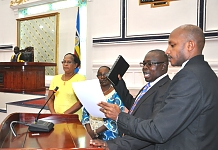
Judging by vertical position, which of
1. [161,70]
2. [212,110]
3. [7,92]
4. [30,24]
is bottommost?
[7,92]

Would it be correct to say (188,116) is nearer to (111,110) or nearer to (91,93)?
(111,110)

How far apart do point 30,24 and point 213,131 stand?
5924 mm

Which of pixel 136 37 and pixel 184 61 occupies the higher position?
pixel 136 37

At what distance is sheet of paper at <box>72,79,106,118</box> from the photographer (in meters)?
1.31

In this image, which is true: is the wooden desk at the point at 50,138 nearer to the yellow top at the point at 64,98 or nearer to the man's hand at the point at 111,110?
the man's hand at the point at 111,110

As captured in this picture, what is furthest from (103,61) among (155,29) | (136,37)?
(155,29)

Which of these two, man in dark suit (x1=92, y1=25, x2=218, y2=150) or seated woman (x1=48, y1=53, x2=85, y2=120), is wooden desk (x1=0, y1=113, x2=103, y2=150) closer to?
man in dark suit (x1=92, y1=25, x2=218, y2=150)

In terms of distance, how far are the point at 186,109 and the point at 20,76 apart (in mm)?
4323

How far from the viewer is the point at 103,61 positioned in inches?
192

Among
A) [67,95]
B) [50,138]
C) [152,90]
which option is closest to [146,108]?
[152,90]

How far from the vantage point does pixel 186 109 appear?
36.6 inches

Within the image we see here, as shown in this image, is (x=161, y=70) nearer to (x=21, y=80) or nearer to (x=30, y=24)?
(x=21, y=80)

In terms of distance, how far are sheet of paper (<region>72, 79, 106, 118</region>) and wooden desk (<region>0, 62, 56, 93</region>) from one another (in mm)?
3576

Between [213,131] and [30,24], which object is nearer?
[213,131]
